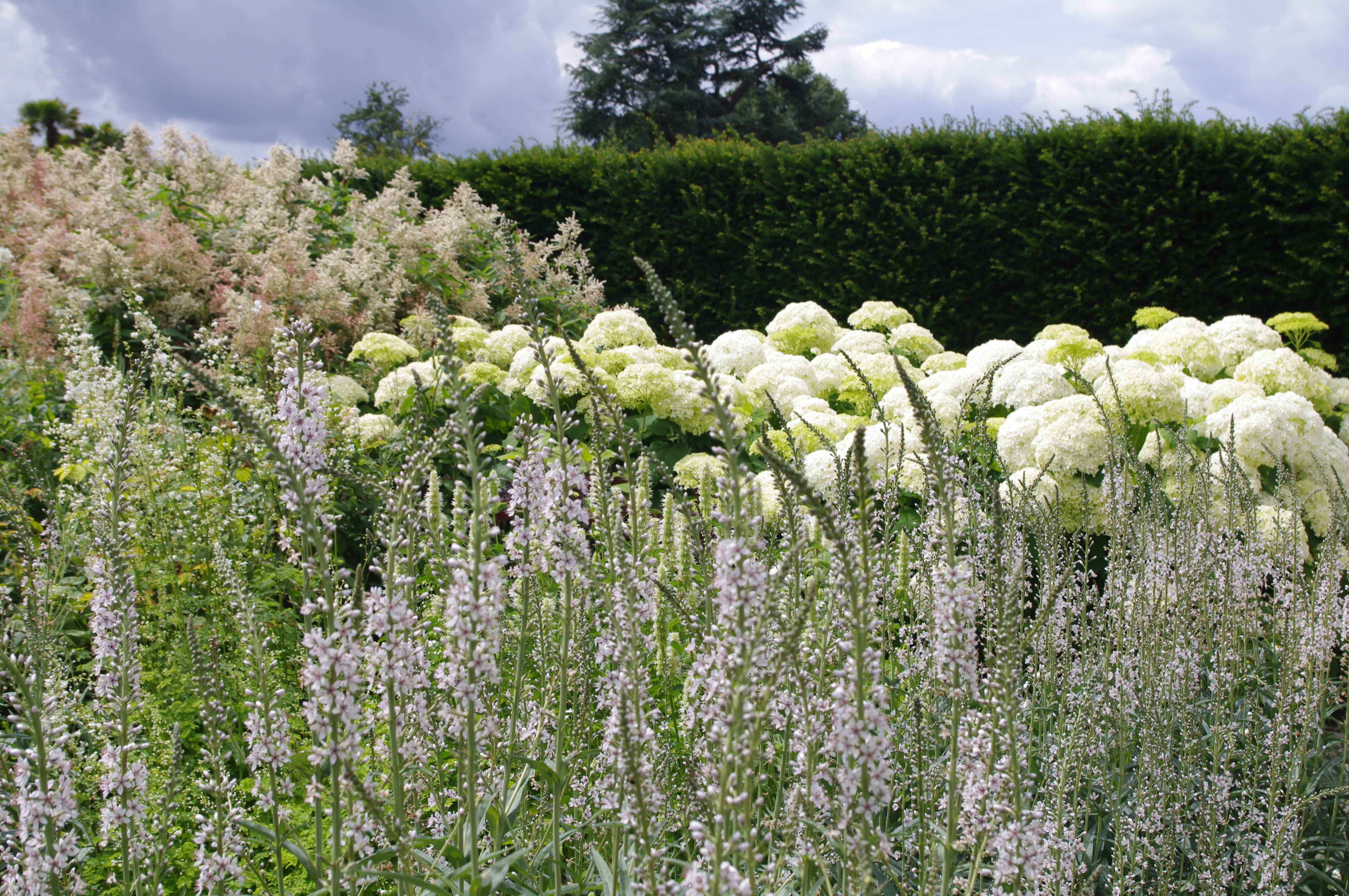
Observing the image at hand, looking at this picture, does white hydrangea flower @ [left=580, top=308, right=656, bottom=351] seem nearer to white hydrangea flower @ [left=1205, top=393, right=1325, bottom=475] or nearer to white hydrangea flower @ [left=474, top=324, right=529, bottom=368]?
white hydrangea flower @ [left=474, top=324, right=529, bottom=368]

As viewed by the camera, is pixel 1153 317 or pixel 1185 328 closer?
pixel 1185 328

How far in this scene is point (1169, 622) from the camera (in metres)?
3.30

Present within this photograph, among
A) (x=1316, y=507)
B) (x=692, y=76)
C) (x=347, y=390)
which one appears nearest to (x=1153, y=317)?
(x=1316, y=507)

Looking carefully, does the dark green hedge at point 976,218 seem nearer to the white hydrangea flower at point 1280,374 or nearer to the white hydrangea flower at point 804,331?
the white hydrangea flower at point 804,331

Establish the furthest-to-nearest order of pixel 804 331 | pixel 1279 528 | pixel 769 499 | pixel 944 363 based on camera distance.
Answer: pixel 804 331 → pixel 944 363 → pixel 769 499 → pixel 1279 528

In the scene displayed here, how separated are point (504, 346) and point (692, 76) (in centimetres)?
2668

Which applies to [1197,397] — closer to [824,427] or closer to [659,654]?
[824,427]

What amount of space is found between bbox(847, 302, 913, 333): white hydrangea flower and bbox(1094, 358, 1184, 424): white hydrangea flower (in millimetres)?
3384

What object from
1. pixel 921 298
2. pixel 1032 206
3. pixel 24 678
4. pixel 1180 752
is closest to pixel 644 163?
pixel 921 298

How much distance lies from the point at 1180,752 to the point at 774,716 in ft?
7.98

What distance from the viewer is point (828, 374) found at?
730 centimetres

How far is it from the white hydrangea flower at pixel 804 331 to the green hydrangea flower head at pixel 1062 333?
213 centimetres

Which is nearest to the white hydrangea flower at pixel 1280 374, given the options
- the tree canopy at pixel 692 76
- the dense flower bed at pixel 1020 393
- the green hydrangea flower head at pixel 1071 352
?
the dense flower bed at pixel 1020 393

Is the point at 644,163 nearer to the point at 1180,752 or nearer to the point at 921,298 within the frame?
the point at 921,298
